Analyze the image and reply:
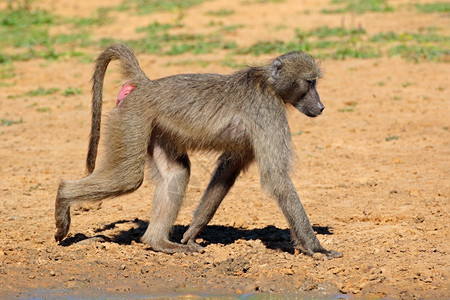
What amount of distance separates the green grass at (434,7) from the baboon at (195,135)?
10603 millimetres

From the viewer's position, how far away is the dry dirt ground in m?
5.38

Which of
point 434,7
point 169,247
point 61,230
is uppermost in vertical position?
point 61,230

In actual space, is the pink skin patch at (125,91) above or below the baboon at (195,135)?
above

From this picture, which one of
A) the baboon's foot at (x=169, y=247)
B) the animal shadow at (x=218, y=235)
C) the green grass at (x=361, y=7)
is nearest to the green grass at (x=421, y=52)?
the green grass at (x=361, y=7)

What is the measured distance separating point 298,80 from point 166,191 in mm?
1266

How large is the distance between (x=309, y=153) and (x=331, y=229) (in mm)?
2338

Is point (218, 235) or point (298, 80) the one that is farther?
point (218, 235)

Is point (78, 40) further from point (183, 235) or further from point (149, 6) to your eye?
point (183, 235)

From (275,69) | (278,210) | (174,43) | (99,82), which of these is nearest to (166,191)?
(99,82)

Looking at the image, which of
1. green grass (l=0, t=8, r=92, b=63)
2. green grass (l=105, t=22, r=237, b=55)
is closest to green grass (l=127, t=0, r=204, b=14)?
green grass (l=0, t=8, r=92, b=63)

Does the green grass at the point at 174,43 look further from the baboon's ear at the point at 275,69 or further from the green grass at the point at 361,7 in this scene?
the baboon's ear at the point at 275,69

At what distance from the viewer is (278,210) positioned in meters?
6.93

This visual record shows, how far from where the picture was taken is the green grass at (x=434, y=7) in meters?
15.6

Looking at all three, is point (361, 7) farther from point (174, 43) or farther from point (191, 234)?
point (191, 234)
